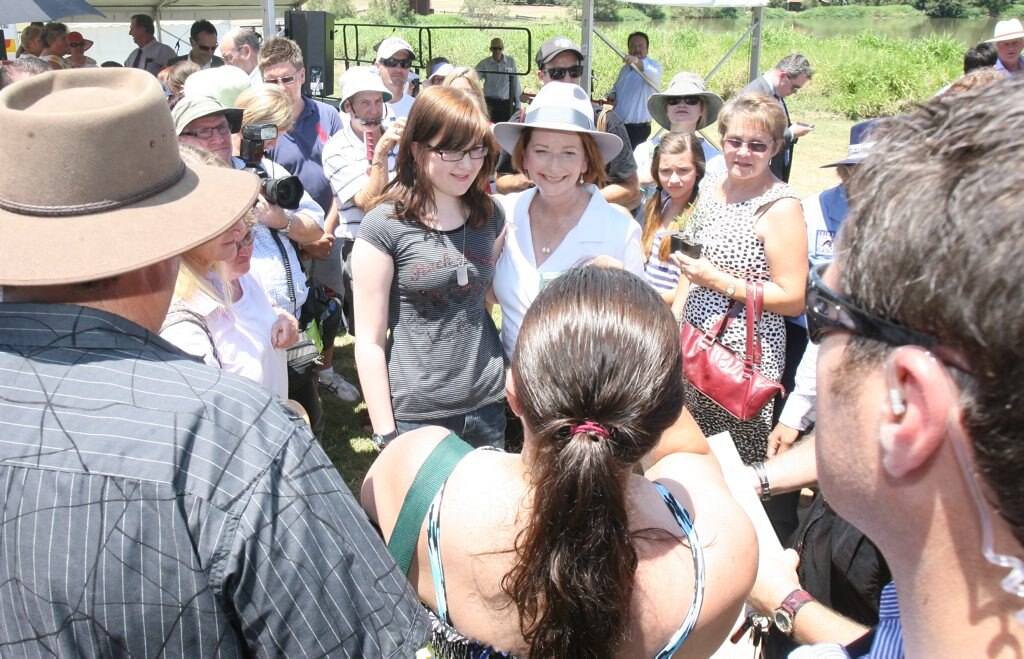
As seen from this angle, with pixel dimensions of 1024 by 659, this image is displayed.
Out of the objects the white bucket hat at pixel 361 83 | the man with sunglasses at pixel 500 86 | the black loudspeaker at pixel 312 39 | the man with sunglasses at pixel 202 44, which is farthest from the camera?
the man with sunglasses at pixel 500 86

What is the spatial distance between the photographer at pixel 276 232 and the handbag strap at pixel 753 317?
5.43ft

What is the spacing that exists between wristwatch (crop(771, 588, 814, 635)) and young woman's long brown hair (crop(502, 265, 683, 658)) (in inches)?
18.9

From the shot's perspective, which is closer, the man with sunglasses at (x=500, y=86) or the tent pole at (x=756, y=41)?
the man with sunglasses at (x=500, y=86)

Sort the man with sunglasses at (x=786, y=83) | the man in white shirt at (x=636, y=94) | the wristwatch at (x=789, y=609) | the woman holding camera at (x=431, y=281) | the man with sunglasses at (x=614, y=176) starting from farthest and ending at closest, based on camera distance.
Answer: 1. the man in white shirt at (x=636, y=94)
2. the man with sunglasses at (x=786, y=83)
3. the man with sunglasses at (x=614, y=176)
4. the woman holding camera at (x=431, y=281)
5. the wristwatch at (x=789, y=609)

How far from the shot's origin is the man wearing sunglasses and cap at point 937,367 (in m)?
0.63

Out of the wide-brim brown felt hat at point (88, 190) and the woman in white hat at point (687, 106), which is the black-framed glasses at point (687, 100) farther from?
the wide-brim brown felt hat at point (88, 190)

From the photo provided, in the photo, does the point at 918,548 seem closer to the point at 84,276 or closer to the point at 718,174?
the point at 84,276

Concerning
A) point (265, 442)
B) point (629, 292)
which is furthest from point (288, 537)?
point (629, 292)

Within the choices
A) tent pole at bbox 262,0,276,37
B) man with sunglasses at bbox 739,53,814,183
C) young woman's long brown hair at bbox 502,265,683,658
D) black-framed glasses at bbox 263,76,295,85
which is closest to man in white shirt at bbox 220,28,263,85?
tent pole at bbox 262,0,276,37

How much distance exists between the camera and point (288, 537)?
0.99 metres

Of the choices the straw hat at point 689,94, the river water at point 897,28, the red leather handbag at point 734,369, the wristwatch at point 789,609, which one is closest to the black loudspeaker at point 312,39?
the straw hat at point 689,94

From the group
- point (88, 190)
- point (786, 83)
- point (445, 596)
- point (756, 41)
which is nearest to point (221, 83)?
point (88, 190)

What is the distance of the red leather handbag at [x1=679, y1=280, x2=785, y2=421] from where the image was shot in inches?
105

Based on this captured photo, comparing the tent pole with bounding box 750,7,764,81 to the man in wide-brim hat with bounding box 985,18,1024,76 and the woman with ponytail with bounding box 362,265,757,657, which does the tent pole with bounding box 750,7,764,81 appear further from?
the woman with ponytail with bounding box 362,265,757,657
